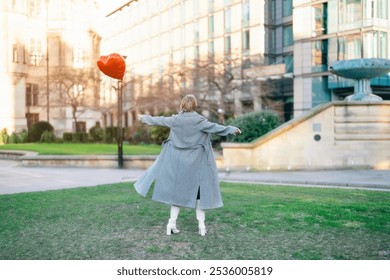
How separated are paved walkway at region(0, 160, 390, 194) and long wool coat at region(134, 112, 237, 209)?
588 centimetres

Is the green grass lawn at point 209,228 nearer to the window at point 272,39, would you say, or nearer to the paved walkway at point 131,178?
the paved walkway at point 131,178

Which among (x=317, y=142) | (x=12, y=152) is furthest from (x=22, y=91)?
(x=317, y=142)

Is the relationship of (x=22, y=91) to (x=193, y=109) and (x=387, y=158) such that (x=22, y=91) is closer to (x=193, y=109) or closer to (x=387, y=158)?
(x=387, y=158)

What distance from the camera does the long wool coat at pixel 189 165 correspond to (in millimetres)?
6207

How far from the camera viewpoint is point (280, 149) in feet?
49.0

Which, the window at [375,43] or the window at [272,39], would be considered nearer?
the window at [375,43]

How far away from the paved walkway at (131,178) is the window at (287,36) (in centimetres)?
3527

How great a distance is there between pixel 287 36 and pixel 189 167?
145 feet

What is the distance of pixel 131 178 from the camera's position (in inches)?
530

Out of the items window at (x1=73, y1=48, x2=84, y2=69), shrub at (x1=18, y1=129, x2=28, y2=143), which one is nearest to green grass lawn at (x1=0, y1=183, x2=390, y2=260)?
shrub at (x1=18, y1=129, x2=28, y2=143)

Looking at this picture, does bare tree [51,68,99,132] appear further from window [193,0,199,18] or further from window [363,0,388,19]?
window [193,0,199,18]

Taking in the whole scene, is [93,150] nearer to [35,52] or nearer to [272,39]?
[35,52]

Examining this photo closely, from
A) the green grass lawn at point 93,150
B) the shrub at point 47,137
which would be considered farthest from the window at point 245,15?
the green grass lawn at point 93,150

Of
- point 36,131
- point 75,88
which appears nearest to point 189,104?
point 36,131
